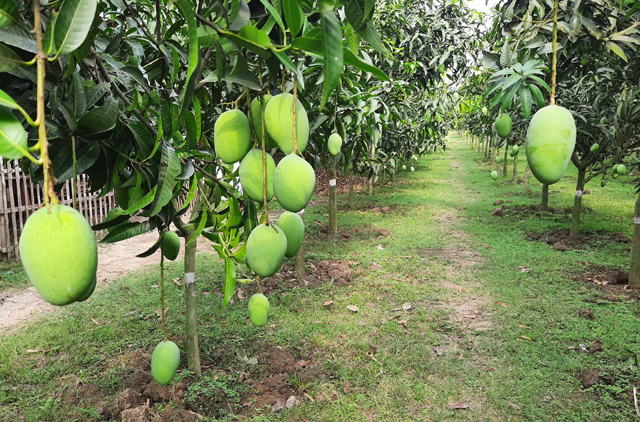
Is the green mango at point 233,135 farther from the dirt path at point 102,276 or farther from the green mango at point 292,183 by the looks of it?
the dirt path at point 102,276

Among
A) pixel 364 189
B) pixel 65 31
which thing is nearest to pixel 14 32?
pixel 65 31

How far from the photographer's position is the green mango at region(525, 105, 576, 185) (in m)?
0.83

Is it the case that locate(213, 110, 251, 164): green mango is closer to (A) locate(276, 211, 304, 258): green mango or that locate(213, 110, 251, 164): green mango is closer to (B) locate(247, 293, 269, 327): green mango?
(A) locate(276, 211, 304, 258): green mango

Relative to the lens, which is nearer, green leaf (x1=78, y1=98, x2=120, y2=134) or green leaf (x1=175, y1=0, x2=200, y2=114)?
green leaf (x1=175, y1=0, x2=200, y2=114)

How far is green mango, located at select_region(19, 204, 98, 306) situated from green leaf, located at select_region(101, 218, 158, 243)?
0.49m

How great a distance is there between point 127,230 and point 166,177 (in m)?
0.21

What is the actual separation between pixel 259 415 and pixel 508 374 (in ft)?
5.24

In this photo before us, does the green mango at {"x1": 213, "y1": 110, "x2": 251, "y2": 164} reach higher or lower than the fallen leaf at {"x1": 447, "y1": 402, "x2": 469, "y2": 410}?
higher

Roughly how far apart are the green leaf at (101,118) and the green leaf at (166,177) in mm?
183

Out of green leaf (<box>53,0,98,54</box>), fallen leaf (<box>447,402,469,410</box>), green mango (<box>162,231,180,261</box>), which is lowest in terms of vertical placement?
fallen leaf (<box>447,402,469,410</box>)

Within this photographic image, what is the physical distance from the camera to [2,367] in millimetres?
2779

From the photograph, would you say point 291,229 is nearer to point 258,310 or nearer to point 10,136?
point 258,310

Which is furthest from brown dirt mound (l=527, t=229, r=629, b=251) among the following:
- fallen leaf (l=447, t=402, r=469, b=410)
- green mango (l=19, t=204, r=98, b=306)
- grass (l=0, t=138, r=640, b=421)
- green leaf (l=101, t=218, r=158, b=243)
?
green mango (l=19, t=204, r=98, b=306)

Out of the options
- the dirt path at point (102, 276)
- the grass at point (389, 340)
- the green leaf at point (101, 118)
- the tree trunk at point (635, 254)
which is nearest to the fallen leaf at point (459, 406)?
the grass at point (389, 340)
